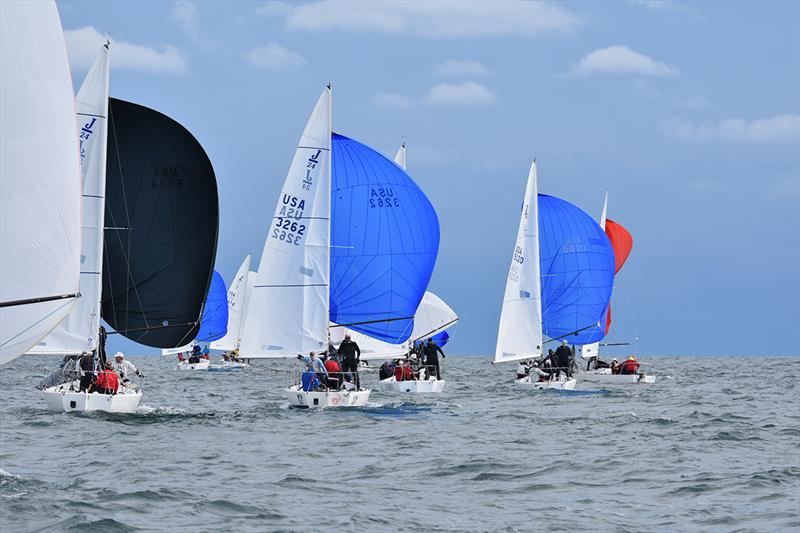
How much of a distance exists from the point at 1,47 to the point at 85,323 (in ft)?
49.9

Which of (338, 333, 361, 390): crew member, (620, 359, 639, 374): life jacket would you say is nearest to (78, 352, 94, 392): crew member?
(338, 333, 361, 390): crew member

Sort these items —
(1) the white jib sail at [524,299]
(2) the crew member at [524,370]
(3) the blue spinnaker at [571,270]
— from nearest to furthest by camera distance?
(2) the crew member at [524,370]
(1) the white jib sail at [524,299]
(3) the blue spinnaker at [571,270]

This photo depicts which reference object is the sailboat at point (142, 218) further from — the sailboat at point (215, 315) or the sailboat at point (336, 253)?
the sailboat at point (215, 315)

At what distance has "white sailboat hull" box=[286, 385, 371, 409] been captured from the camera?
84.1 ft

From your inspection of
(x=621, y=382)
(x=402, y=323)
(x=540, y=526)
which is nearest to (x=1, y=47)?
(x=540, y=526)

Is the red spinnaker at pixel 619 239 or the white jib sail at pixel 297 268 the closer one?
the white jib sail at pixel 297 268

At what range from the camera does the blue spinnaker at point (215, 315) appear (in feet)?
242

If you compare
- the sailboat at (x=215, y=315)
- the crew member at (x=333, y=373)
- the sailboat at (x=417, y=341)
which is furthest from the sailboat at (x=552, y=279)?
the sailboat at (x=215, y=315)

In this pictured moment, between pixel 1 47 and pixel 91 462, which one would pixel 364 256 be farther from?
pixel 1 47

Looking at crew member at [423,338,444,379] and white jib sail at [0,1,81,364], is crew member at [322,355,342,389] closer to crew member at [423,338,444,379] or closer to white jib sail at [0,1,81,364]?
crew member at [423,338,444,379]

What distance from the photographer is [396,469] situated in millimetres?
16562

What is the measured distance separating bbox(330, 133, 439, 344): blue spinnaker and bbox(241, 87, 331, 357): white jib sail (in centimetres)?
112

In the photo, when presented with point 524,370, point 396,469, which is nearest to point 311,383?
point 396,469

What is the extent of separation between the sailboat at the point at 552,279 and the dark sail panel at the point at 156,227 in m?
16.4
